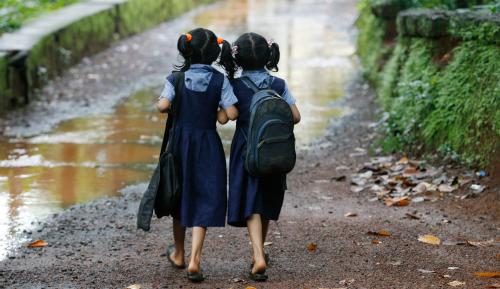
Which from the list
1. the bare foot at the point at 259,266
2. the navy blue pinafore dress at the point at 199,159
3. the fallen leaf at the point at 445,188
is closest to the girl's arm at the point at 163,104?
the navy blue pinafore dress at the point at 199,159

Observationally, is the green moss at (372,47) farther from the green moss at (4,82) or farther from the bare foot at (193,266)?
the bare foot at (193,266)

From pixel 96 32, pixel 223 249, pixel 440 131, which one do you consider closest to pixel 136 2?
pixel 96 32

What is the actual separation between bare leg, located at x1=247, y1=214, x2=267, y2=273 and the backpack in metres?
0.35

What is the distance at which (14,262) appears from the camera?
6250 millimetres

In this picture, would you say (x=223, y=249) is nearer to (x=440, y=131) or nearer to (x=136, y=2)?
(x=440, y=131)

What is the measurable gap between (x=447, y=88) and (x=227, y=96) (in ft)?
12.0

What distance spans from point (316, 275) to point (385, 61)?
7.45 metres

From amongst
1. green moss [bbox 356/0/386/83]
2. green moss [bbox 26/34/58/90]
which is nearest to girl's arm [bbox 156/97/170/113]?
green moss [bbox 26/34/58/90]

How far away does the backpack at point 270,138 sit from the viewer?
554 centimetres

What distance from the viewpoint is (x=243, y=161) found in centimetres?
579

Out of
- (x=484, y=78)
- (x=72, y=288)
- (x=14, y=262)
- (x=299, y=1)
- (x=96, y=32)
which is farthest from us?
(x=299, y=1)

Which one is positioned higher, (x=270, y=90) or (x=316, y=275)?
(x=270, y=90)

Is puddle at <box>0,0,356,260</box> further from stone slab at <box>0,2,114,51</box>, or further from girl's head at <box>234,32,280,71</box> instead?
girl's head at <box>234,32,280,71</box>

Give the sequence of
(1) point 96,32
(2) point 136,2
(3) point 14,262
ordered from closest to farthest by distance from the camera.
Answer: (3) point 14,262 → (1) point 96,32 → (2) point 136,2
